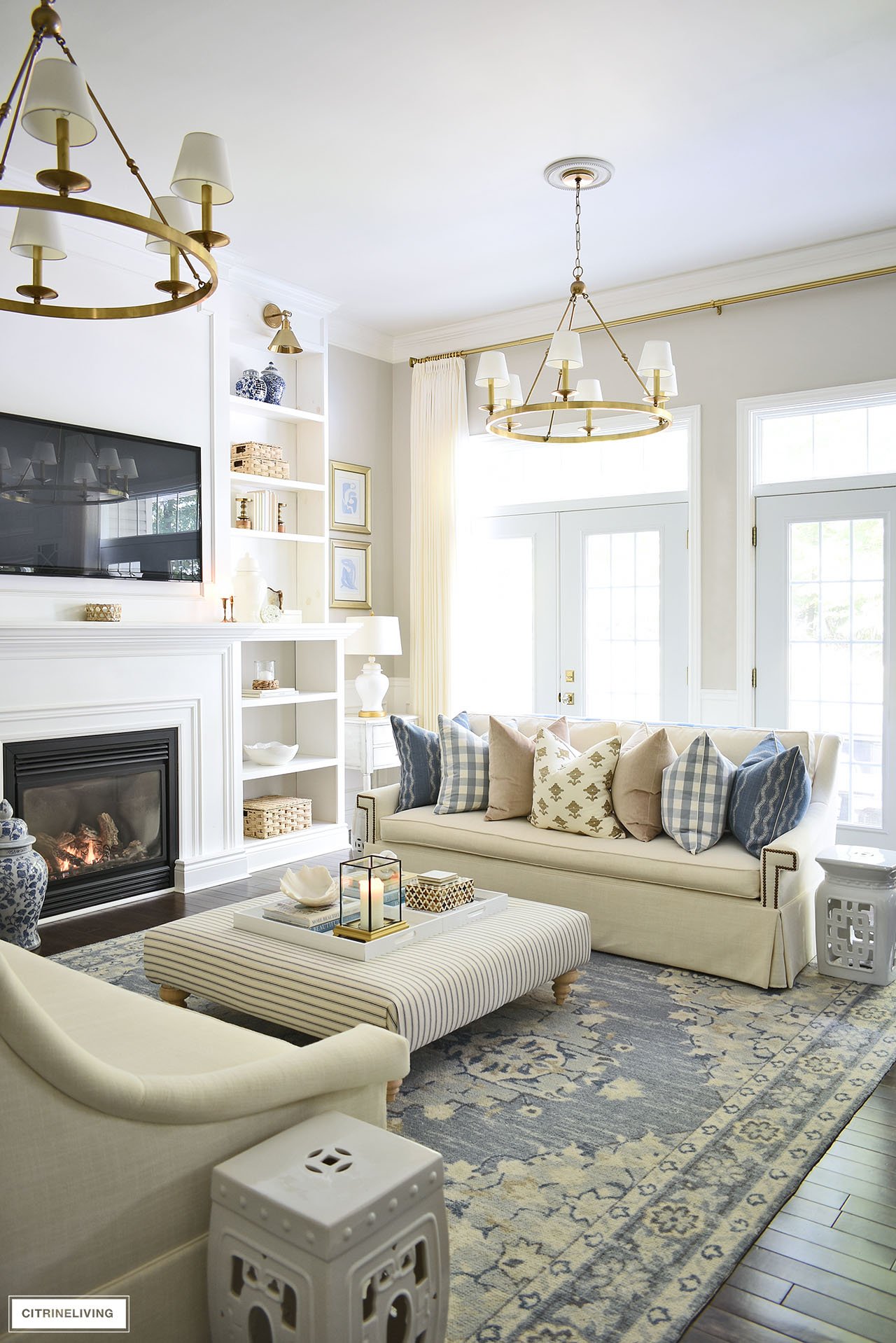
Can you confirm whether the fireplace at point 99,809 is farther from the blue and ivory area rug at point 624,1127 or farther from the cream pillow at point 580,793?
the cream pillow at point 580,793

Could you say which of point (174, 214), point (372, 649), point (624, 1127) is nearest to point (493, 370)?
point (174, 214)

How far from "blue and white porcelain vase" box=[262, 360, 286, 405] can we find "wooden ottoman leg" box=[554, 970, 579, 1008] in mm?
3590

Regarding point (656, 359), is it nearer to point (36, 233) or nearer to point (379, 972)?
point (36, 233)

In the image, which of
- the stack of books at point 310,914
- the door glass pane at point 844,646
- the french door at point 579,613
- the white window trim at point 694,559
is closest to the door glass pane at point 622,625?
the french door at point 579,613

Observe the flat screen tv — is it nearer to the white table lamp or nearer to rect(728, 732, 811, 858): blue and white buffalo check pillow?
the white table lamp

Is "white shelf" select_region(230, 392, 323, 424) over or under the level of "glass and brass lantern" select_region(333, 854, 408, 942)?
over

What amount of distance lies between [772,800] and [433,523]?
3.47 m

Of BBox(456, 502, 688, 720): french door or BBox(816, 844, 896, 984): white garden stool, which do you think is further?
BBox(456, 502, 688, 720): french door

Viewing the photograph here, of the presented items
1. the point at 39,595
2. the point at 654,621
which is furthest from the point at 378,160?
the point at 654,621

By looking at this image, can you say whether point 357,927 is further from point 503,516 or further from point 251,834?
point 503,516

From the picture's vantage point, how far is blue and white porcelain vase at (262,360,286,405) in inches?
217

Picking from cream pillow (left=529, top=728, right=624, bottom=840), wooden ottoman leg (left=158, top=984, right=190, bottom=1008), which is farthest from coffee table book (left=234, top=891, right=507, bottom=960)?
cream pillow (left=529, top=728, right=624, bottom=840)

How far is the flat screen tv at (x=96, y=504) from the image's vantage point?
4.22 metres

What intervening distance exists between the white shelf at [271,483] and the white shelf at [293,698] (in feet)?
3.79
